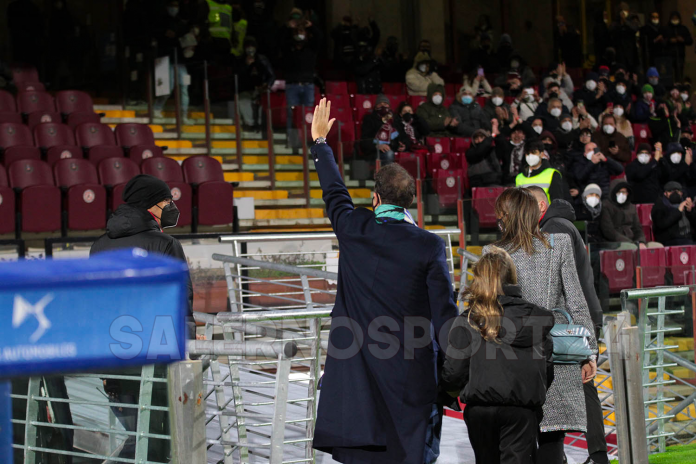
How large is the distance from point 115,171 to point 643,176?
23.9 ft

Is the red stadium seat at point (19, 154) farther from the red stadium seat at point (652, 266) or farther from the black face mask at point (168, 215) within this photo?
the red stadium seat at point (652, 266)

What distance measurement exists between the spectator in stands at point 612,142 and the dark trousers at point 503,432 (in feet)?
34.9

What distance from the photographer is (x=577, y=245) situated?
3996 millimetres

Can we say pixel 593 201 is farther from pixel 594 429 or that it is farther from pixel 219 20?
pixel 594 429

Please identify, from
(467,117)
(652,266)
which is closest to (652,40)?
(467,117)

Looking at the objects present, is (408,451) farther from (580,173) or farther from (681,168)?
(681,168)

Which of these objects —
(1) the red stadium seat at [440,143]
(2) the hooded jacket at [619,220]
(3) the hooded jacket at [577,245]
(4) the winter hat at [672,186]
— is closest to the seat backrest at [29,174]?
(1) the red stadium seat at [440,143]

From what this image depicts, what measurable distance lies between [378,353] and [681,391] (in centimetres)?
374

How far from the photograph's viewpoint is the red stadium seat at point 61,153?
9633 mm

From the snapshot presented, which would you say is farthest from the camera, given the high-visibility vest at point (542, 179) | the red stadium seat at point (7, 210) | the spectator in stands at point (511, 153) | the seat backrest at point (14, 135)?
the spectator in stands at point (511, 153)

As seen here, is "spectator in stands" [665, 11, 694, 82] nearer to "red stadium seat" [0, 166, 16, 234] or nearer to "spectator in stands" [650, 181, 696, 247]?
"spectator in stands" [650, 181, 696, 247]

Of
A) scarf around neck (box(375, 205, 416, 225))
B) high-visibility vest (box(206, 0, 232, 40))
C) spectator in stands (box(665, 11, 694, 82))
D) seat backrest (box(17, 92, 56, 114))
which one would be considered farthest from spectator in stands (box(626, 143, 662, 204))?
scarf around neck (box(375, 205, 416, 225))

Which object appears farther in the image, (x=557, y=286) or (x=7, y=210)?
(x=7, y=210)

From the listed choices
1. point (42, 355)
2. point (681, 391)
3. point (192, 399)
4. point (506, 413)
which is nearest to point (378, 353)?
point (506, 413)
